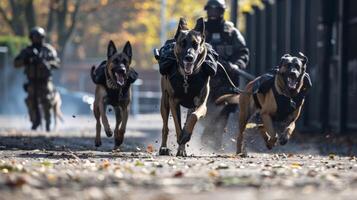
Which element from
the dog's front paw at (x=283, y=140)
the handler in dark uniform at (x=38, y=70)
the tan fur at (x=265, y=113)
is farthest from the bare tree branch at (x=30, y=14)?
the dog's front paw at (x=283, y=140)

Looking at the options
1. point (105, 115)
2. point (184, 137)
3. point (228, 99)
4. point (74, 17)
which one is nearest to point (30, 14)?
point (74, 17)

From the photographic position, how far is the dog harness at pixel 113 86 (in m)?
15.5

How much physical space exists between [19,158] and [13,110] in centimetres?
2754

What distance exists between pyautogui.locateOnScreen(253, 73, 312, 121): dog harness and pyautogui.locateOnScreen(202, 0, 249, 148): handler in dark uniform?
6.50 feet

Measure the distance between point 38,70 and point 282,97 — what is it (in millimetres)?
10879

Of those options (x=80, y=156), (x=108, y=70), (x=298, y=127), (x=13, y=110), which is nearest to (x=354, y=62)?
(x=298, y=127)

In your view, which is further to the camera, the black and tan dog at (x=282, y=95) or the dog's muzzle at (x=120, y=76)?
the dog's muzzle at (x=120, y=76)

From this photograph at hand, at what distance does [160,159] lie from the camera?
12.7 meters

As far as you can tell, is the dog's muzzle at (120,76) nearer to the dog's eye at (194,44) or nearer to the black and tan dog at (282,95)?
the dog's eye at (194,44)

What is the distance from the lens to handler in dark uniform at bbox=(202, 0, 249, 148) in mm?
16625

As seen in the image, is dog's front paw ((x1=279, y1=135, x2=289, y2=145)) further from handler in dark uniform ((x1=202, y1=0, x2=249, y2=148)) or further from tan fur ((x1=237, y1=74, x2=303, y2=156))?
handler in dark uniform ((x1=202, y1=0, x2=249, y2=148))

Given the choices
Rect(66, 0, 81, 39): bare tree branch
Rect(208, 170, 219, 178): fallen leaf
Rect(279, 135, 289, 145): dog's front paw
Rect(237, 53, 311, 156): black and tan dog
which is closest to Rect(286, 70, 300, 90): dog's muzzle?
Rect(237, 53, 311, 156): black and tan dog

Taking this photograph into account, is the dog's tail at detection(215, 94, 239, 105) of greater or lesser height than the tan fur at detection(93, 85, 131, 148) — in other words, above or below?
above

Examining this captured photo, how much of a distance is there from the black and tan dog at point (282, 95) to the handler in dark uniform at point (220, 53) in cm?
182
